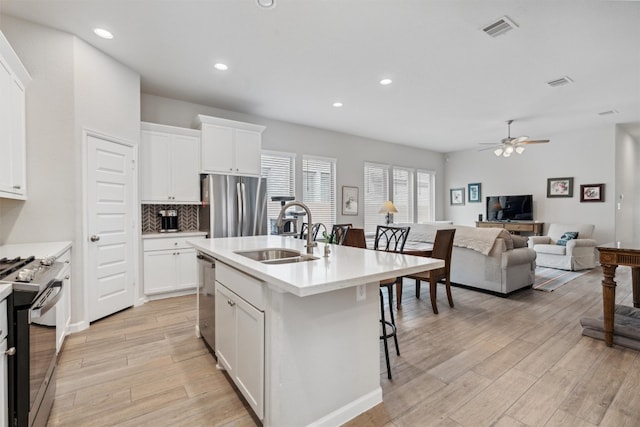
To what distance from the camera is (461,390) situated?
6.63 feet

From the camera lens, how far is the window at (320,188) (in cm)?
613

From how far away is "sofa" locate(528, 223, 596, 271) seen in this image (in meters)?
5.79

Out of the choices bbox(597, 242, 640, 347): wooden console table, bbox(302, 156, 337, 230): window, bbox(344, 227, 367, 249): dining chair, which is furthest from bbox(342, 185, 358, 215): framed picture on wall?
bbox(597, 242, 640, 347): wooden console table

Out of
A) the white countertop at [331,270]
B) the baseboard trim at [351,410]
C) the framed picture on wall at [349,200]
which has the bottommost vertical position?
the baseboard trim at [351,410]

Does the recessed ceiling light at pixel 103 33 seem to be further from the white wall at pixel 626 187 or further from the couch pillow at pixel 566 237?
the white wall at pixel 626 187

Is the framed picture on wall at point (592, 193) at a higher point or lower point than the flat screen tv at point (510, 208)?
higher

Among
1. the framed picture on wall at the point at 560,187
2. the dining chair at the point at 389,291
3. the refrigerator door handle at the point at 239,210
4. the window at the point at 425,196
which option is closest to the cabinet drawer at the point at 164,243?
the refrigerator door handle at the point at 239,210

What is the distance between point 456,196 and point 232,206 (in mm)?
7072

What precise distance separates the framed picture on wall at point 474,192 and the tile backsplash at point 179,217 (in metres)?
7.41

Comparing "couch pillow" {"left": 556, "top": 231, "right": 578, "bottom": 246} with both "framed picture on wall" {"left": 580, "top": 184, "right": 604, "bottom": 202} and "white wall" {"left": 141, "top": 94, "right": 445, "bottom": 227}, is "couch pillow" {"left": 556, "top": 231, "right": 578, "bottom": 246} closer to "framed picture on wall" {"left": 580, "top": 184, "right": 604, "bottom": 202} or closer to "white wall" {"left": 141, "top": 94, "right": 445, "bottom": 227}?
"framed picture on wall" {"left": 580, "top": 184, "right": 604, "bottom": 202}

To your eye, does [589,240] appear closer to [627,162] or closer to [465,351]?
[627,162]

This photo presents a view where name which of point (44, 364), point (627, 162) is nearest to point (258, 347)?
point (44, 364)

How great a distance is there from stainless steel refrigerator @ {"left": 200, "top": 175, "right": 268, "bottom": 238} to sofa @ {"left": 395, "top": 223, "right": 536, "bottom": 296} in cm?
230

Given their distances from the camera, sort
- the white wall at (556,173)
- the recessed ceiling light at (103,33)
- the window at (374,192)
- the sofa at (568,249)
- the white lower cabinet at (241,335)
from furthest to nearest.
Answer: the window at (374,192) < the white wall at (556,173) < the sofa at (568,249) < the recessed ceiling light at (103,33) < the white lower cabinet at (241,335)
